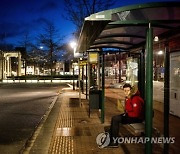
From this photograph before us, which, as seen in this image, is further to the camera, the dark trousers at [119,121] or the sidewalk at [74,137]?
the sidewalk at [74,137]

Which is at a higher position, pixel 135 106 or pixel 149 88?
pixel 149 88

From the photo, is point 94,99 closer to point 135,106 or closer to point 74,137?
point 74,137

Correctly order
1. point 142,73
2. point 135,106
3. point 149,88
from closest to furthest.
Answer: point 149,88 < point 135,106 < point 142,73

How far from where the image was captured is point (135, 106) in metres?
7.24

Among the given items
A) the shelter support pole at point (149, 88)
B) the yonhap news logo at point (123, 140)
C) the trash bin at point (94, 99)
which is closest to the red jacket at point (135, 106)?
the yonhap news logo at point (123, 140)

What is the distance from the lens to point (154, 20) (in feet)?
19.4

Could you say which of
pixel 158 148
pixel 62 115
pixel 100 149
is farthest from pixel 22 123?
pixel 158 148

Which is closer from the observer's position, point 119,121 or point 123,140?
point 119,121

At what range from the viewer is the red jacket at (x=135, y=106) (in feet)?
23.6

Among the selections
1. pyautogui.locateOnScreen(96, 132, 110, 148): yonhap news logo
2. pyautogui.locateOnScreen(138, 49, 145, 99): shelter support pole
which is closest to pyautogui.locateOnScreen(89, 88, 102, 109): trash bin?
pyautogui.locateOnScreen(138, 49, 145, 99): shelter support pole

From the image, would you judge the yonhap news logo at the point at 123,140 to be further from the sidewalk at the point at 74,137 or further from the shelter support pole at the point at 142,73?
the shelter support pole at the point at 142,73

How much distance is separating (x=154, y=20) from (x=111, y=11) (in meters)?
0.85

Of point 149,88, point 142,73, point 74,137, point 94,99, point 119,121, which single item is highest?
point 142,73

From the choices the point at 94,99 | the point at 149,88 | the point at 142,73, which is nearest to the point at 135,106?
the point at 149,88
